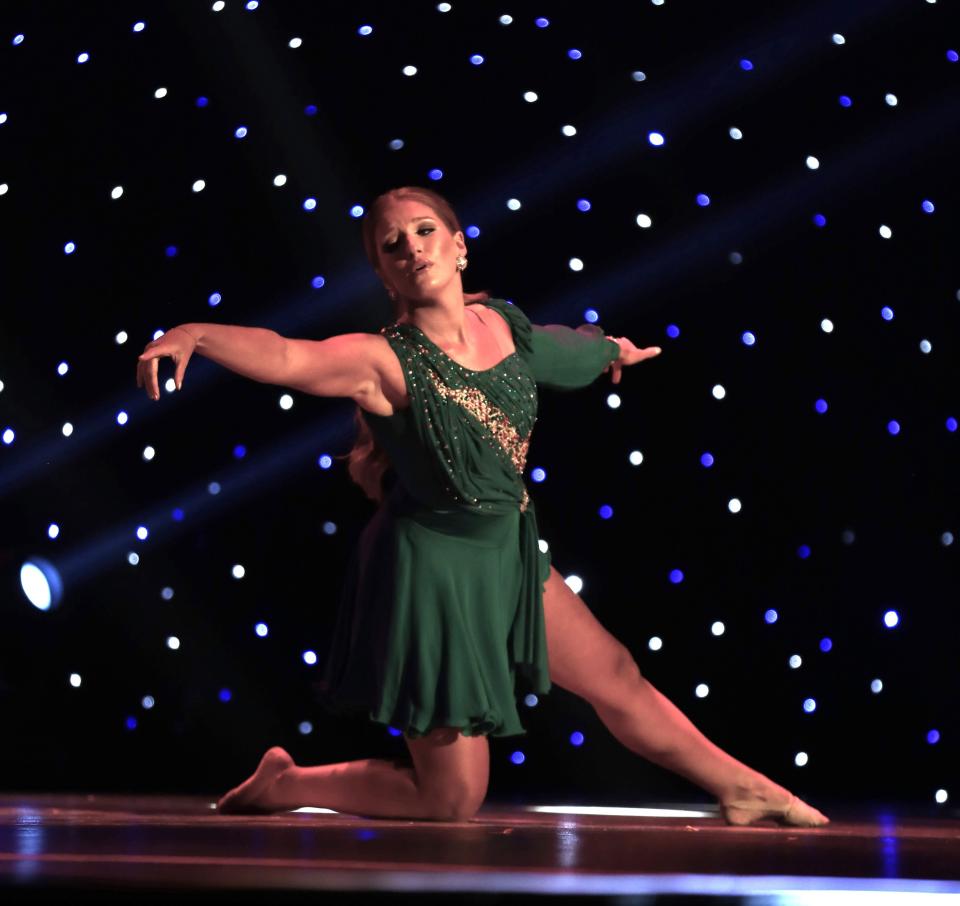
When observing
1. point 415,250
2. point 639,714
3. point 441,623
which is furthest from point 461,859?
point 415,250

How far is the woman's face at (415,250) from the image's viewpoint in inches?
109

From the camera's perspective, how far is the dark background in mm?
3283

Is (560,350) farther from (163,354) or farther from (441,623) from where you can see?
(163,354)

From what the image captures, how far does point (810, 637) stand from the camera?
3350 mm

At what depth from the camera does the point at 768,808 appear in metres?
2.82

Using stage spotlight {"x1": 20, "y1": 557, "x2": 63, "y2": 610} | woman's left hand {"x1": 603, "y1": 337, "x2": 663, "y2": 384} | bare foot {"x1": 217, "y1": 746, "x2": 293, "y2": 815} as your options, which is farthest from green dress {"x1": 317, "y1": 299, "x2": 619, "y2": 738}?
stage spotlight {"x1": 20, "y1": 557, "x2": 63, "y2": 610}

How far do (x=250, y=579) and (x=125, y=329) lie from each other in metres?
0.59

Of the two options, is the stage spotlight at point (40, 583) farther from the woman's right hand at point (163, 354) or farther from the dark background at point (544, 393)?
the woman's right hand at point (163, 354)

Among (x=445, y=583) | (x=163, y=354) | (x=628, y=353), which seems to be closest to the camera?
(x=163, y=354)

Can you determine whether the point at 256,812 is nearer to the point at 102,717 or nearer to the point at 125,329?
the point at 102,717

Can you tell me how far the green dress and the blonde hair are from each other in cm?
9

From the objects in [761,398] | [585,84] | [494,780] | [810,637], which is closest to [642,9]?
[585,84]

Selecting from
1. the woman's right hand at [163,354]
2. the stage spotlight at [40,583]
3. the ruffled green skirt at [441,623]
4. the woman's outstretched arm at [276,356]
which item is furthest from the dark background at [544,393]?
the woman's right hand at [163,354]

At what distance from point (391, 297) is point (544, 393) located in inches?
24.8
